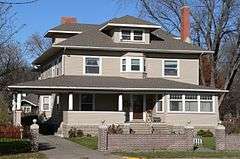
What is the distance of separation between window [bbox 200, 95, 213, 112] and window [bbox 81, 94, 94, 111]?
8197 millimetres

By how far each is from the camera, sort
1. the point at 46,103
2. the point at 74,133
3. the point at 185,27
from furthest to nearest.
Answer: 1. the point at 46,103
2. the point at 185,27
3. the point at 74,133

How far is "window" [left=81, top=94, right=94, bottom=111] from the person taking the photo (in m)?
38.8

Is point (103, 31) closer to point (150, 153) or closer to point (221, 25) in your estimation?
point (221, 25)

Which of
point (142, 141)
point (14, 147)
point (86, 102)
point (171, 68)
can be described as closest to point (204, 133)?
A: point (171, 68)

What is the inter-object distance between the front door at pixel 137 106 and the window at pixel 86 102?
3.29 metres

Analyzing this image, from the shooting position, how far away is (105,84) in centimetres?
3709

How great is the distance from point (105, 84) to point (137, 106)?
161 inches

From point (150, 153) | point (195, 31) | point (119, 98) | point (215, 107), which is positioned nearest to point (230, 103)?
point (195, 31)

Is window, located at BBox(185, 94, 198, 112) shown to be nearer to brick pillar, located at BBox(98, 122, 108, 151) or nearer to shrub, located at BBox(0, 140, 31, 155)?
brick pillar, located at BBox(98, 122, 108, 151)

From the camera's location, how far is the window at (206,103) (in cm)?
3881

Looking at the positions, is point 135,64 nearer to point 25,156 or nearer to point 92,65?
point 92,65

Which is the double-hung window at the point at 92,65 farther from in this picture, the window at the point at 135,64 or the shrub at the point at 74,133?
the shrub at the point at 74,133

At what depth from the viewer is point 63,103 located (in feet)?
130

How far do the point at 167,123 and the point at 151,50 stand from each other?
228 inches
